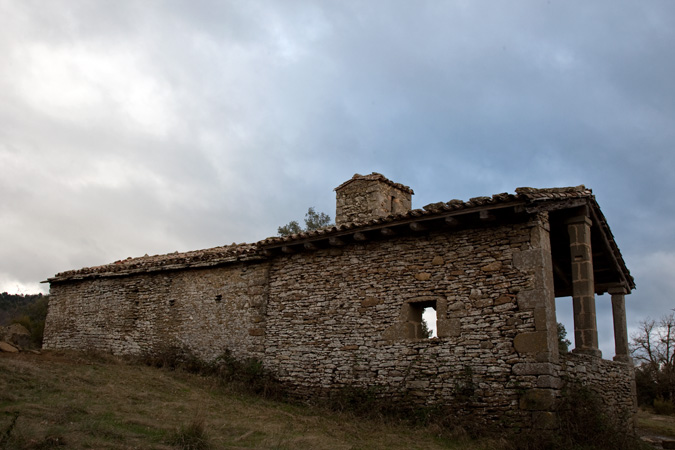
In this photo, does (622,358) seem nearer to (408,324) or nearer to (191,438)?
(408,324)

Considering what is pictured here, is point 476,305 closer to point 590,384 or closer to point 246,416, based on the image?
point 590,384

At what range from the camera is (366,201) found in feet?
50.7

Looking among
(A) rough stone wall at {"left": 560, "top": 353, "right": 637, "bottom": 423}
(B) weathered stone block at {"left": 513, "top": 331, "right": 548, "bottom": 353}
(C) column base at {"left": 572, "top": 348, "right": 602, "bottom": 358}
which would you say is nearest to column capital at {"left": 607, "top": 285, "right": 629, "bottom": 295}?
(A) rough stone wall at {"left": 560, "top": 353, "right": 637, "bottom": 423}

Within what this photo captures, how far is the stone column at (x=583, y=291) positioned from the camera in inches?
415

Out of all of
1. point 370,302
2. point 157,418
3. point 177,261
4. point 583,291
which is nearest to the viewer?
point 157,418

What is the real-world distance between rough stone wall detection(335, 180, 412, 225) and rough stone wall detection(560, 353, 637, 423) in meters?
6.34

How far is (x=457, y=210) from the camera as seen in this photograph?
34.1 ft

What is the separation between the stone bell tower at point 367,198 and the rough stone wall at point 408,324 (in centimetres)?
303

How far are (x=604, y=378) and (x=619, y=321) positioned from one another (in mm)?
3625

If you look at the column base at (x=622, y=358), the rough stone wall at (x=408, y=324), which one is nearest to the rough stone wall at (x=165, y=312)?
the rough stone wall at (x=408, y=324)

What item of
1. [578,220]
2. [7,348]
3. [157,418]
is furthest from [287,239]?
[7,348]

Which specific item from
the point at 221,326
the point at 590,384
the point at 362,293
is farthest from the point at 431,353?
the point at 221,326

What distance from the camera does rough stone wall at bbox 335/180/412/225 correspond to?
15312 mm

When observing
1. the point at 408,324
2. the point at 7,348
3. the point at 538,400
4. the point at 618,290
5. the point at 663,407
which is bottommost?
the point at 663,407
